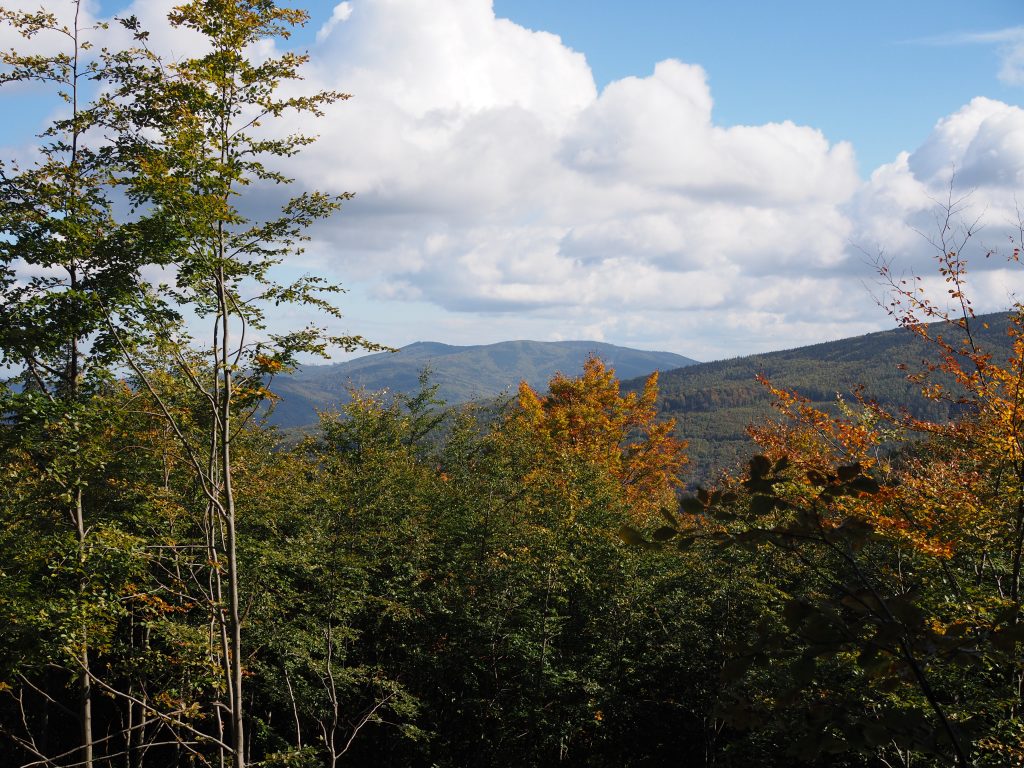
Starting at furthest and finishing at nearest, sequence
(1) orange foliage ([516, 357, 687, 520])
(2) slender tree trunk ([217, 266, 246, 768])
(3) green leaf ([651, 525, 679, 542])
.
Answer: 1. (1) orange foliage ([516, 357, 687, 520])
2. (2) slender tree trunk ([217, 266, 246, 768])
3. (3) green leaf ([651, 525, 679, 542])

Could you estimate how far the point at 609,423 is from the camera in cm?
3566

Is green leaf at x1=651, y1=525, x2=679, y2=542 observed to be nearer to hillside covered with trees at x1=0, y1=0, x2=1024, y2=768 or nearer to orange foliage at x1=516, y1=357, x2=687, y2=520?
hillside covered with trees at x1=0, y1=0, x2=1024, y2=768

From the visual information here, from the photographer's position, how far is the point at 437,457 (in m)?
31.6

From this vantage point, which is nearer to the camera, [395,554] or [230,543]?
[230,543]

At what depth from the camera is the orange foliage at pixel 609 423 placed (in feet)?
111

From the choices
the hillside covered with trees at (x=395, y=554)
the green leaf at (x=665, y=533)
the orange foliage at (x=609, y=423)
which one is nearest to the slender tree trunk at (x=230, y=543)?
the hillside covered with trees at (x=395, y=554)

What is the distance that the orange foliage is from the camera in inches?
1335

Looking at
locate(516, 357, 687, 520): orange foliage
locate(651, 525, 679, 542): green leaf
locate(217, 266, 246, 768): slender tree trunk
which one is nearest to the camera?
locate(651, 525, 679, 542): green leaf

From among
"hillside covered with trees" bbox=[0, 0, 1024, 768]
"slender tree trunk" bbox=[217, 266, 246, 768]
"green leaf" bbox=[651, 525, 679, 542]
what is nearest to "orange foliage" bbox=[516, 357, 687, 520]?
"hillside covered with trees" bbox=[0, 0, 1024, 768]

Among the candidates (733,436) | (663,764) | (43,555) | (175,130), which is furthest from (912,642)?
(733,436)

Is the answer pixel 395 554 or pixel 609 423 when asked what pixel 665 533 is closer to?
pixel 395 554

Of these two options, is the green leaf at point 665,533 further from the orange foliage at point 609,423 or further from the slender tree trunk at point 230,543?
the orange foliage at point 609,423

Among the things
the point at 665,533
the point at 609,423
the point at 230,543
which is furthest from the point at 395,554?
the point at 609,423

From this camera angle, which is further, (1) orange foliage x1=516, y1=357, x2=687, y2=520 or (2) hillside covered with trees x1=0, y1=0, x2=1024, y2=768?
(1) orange foliage x1=516, y1=357, x2=687, y2=520
